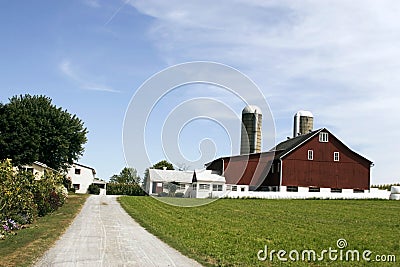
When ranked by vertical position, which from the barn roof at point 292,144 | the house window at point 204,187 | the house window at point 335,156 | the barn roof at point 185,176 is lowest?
the house window at point 204,187

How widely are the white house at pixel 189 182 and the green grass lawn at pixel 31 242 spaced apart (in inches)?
1129

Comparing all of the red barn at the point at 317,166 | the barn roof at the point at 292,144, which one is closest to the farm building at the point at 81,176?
the red barn at the point at 317,166

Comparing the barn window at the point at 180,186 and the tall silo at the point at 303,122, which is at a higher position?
the tall silo at the point at 303,122

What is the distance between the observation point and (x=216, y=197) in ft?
151

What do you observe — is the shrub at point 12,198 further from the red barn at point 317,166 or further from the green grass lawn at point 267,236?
the red barn at point 317,166

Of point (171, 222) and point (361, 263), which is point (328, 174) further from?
point (361, 263)

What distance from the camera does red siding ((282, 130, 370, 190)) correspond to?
5331 centimetres

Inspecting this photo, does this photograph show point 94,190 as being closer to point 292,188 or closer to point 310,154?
point 292,188

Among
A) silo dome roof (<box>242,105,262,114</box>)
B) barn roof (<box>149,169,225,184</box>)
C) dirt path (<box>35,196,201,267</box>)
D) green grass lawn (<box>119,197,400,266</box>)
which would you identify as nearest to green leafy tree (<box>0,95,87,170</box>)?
barn roof (<box>149,169,225,184</box>)

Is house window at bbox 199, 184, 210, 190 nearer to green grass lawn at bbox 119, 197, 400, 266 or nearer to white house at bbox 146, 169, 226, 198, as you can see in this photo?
white house at bbox 146, 169, 226, 198

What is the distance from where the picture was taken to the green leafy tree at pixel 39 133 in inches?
1921

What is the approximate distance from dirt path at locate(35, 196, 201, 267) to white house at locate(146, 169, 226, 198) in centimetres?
3014

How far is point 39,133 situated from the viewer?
167 feet

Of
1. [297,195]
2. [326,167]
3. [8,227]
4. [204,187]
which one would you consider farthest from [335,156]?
[8,227]
